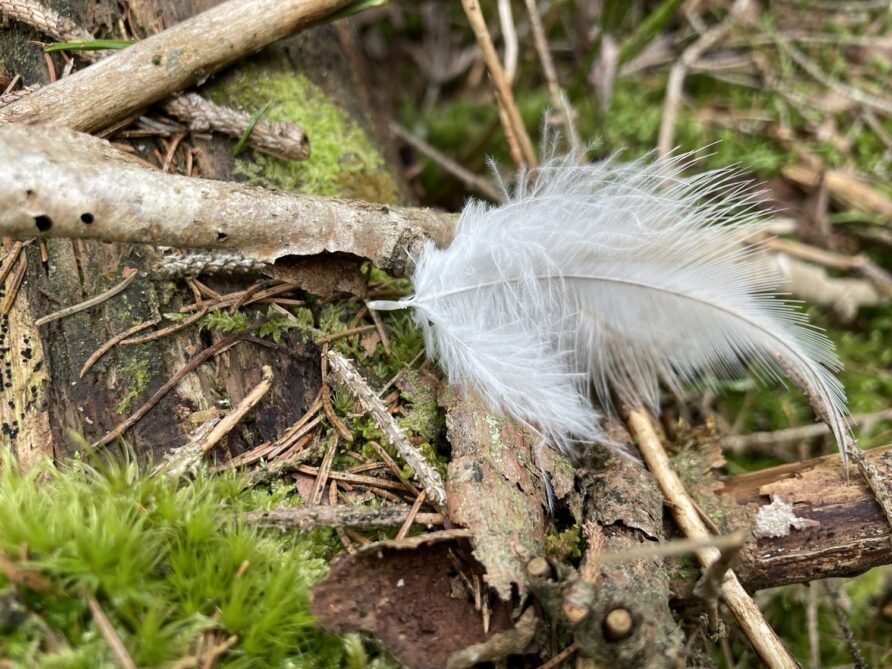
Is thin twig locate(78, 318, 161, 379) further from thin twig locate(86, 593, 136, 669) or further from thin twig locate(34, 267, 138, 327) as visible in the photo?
thin twig locate(86, 593, 136, 669)

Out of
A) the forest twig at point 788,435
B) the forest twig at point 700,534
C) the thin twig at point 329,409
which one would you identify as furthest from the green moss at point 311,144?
the forest twig at point 788,435

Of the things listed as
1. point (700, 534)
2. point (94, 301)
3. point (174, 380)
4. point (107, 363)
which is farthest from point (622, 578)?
point (94, 301)

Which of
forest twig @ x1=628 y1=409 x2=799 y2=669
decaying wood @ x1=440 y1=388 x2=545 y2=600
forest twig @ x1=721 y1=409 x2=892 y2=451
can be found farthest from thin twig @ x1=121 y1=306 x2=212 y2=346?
forest twig @ x1=721 y1=409 x2=892 y2=451

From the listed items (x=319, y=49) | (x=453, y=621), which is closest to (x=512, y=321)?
(x=453, y=621)

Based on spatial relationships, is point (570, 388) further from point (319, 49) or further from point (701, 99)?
point (701, 99)

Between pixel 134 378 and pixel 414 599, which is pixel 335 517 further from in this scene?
pixel 134 378

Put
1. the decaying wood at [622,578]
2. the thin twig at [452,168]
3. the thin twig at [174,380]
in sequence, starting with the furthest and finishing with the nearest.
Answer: the thin twig at [452,168] → the thin twig at [174,380] → the decaying wood at [622,578]

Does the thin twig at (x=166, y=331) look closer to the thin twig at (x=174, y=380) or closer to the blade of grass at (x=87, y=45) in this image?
the thin twig at (x=174, y=380)
